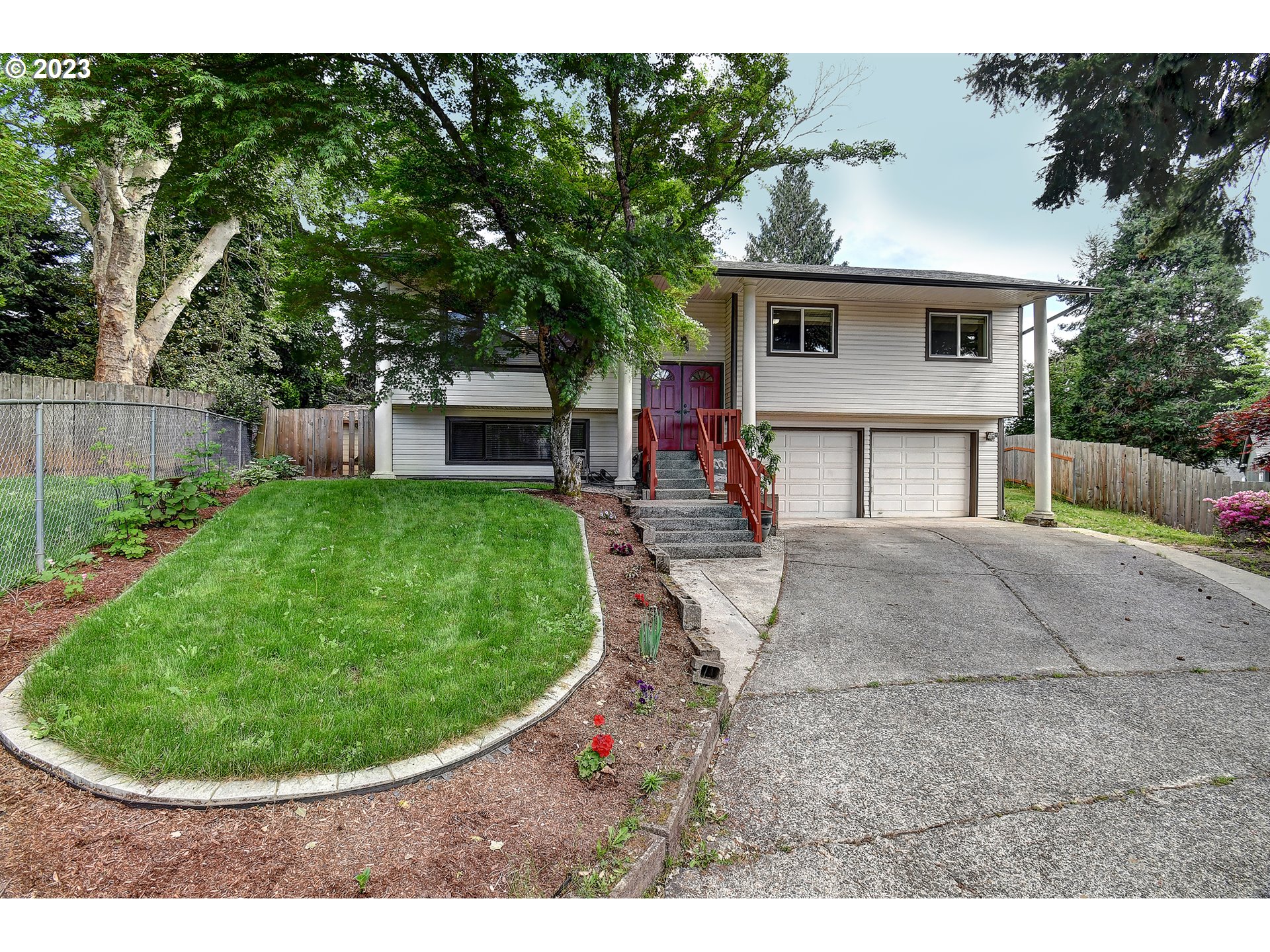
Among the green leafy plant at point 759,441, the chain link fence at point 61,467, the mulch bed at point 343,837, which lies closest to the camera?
the mulch bed at point 343,837

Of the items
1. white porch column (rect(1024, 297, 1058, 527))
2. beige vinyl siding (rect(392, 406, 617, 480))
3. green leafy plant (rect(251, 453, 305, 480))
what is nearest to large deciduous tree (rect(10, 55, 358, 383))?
beige vinyl siding (rect(392, 406, 617, 480))

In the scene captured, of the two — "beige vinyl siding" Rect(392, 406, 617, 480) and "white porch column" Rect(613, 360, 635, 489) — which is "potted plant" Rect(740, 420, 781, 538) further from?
"beige vinyl siding" Rect(392, 406, 617, 480)

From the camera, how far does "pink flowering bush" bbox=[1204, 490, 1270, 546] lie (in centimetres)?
786

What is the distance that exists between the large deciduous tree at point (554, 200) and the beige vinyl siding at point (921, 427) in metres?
4.39

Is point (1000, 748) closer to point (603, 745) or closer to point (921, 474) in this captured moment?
point (603, 745)

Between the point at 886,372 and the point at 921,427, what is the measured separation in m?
1.56

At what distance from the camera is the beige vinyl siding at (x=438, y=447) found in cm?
1121

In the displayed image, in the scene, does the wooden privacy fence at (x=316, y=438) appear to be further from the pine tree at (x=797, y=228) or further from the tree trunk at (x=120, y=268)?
the pine tree at (x=797, y=228)

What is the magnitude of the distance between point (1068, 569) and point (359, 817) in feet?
26.0

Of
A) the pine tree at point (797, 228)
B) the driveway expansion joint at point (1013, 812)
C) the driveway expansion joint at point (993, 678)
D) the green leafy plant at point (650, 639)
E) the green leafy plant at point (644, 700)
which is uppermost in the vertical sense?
the pine tree at point (797, 228)

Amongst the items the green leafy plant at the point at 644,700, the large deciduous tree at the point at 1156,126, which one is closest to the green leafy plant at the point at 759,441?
the large deciduous tree at the point at 1156,126

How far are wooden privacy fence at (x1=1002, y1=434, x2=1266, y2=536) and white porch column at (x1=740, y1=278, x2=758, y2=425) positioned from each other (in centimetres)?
606

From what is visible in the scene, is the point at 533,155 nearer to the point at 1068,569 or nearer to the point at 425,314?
the point at 425,314
